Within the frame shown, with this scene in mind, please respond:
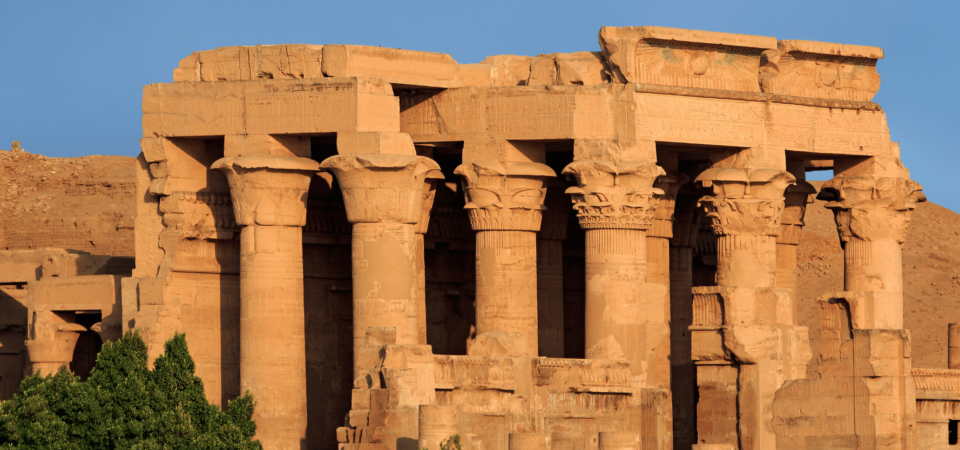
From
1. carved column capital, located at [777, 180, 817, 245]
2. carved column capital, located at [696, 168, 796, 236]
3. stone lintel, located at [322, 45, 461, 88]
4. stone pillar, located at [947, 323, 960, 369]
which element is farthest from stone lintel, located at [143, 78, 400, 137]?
stone pillar, located at [947, 323, 960, 369]

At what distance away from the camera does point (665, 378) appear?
129 ft

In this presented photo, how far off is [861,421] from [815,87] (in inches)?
351

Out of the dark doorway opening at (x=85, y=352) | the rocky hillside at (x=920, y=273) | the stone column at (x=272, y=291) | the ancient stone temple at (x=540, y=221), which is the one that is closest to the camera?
the ancient stone temple at (x=540, y=221)

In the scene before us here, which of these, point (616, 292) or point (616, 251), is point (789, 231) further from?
point (616, 292)

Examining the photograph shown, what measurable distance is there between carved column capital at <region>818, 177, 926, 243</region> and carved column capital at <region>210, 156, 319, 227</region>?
37.7 ft

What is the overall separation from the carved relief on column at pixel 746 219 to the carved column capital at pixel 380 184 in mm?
6513

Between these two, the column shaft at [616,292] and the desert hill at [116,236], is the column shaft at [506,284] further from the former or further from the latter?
the desert hill at [116,236]

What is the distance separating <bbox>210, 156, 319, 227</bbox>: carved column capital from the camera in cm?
3434

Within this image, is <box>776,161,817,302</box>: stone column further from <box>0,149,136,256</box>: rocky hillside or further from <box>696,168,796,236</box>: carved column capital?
<box>0,149,136,256</box>: rocky hillside

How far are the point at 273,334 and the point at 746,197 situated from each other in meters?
9.69

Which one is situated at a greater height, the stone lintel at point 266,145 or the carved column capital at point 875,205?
the stone lintel at point 266,145

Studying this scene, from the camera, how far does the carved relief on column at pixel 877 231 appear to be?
3906 centimetres

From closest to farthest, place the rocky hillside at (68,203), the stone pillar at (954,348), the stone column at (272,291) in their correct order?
the stone column at (272,291) → the stone pillar at (954,348) → the rocky hillside at (68,203)

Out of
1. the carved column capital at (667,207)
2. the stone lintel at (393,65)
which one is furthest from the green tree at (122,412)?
the carved column capital at (667,207)
